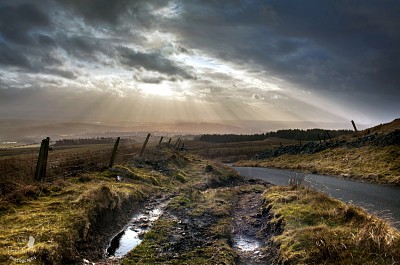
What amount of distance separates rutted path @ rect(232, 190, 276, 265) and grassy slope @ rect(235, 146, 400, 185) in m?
15.2

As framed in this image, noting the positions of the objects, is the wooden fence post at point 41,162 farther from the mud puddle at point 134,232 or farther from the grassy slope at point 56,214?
the mud puddle at point 134,232

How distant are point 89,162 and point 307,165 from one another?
99.7 ft

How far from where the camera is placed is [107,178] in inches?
811

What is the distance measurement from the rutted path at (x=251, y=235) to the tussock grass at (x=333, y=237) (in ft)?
2.07

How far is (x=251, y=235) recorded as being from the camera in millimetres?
13969

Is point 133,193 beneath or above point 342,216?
beneath

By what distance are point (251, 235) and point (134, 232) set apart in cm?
479

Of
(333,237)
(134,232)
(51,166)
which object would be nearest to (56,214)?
(134,232)

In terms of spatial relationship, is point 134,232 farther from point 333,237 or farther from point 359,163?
point 359,163

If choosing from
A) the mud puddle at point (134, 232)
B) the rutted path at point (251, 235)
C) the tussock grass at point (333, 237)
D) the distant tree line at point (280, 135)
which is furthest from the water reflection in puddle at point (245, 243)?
the distant tree line at point (280, 135)

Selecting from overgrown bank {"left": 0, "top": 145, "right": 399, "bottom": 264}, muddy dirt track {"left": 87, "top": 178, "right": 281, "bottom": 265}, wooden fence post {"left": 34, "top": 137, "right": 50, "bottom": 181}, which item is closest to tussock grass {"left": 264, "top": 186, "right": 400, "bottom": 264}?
overgrown bank {"left": 0, "top": 145, "right": 399, "bottom": 264}

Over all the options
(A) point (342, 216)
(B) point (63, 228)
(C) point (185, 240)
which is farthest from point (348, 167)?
(B) point (63, 228)

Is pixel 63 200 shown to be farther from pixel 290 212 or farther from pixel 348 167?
pixel 348 167

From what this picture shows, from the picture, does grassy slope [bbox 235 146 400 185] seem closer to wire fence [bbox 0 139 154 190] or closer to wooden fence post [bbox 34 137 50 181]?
wire fence [bbox 0 139 154 190]
